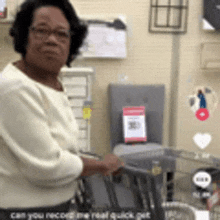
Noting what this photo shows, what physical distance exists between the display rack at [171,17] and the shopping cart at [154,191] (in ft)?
1.17

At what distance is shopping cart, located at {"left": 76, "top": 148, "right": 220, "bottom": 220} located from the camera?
583 mm

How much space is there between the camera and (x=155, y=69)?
814 millimetres

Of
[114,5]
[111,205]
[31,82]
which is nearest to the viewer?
[31,82]

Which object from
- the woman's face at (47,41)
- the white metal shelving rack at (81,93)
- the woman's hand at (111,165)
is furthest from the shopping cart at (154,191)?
the woman's face at (47,41)

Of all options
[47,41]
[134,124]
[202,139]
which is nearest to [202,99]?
[202,139]

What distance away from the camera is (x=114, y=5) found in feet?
2.49

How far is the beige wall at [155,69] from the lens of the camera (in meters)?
0.78

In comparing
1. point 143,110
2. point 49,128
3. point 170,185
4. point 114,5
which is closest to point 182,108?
point 143,110

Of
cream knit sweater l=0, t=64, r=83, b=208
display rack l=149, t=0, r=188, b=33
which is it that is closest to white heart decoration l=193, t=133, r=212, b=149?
display rack l=149, t=0, r=188, b=33

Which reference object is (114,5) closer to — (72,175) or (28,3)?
(28,3)

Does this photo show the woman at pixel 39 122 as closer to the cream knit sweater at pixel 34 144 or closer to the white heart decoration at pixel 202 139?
the cream knit sweater at pixel 34 144

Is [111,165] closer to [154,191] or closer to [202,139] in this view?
[154,191]

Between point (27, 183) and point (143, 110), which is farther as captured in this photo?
point (143, 110)

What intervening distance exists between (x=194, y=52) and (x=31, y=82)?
0.54 m
